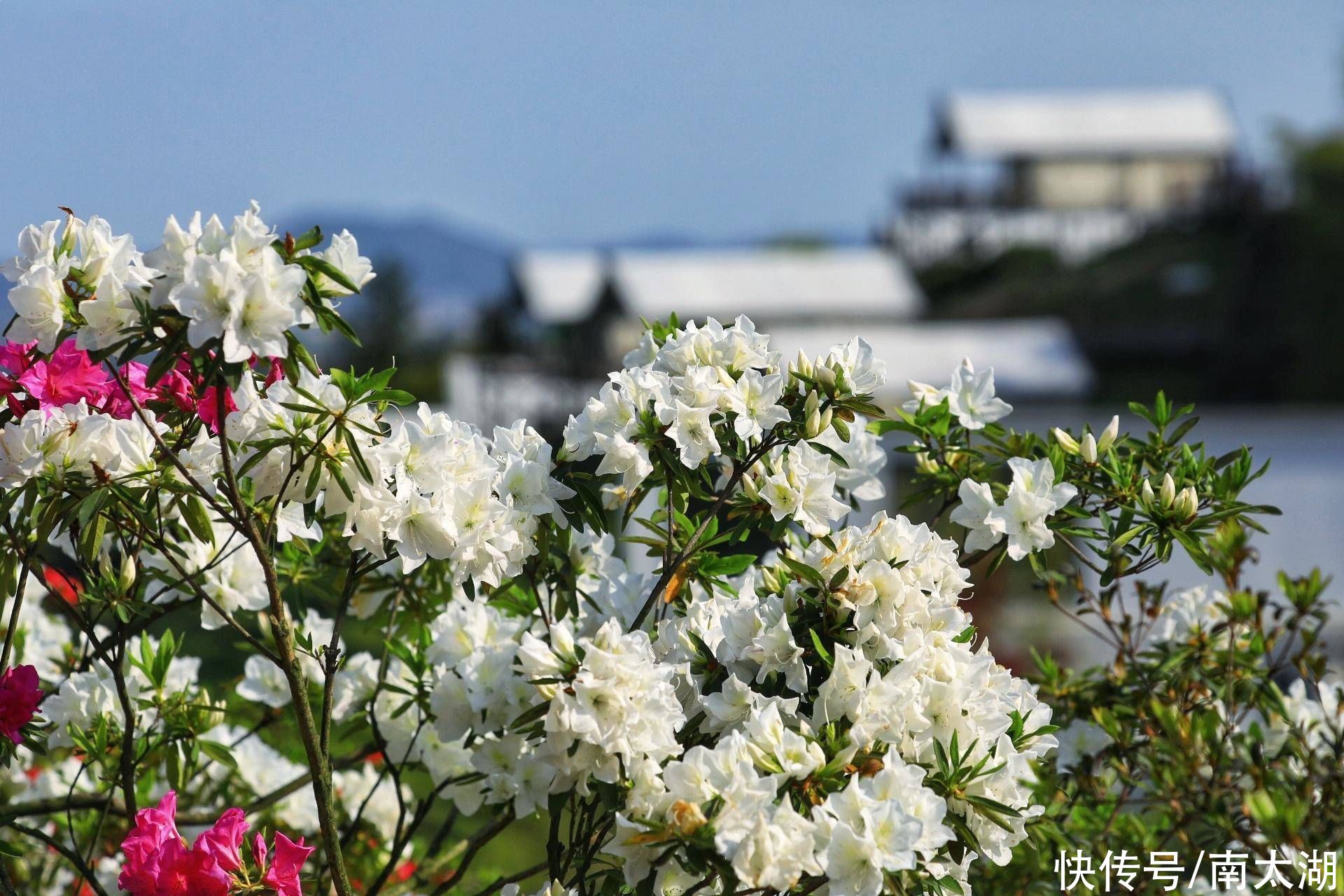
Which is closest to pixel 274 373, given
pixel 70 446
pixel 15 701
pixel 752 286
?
pixel 70 446

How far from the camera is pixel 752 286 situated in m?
17.2

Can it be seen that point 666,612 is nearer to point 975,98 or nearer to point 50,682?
point 50,682

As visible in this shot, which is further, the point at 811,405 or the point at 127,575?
the point at 127,575

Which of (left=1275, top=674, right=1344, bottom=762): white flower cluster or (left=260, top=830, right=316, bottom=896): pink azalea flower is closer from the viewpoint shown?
(left=260, top=830, right=316, bottom=896): pink azalea flower

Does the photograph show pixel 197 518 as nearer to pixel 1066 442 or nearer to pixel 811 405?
pixel 811 405

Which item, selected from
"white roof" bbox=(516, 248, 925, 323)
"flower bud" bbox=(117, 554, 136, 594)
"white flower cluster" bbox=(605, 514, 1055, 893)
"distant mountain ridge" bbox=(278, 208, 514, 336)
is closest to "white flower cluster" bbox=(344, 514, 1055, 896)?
"white flower cluster" bbox=(605, 514, 1055, 893)

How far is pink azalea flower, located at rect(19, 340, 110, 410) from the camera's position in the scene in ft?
5.28

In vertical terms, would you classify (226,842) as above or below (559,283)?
below

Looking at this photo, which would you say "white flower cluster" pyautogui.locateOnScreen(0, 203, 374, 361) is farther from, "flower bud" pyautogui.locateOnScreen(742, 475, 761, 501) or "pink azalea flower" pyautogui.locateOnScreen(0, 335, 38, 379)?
"flower bud" pyautogui.locateOnScreen(742, 475, 761, 501)

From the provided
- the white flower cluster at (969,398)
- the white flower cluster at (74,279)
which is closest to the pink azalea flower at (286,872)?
the white flower cluster at (74,279)

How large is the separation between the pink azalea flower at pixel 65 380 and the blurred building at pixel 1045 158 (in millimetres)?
20835

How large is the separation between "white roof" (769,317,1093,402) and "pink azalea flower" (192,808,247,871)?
38.2ft

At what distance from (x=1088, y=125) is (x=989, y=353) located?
1022cm

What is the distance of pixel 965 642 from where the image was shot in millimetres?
1642
